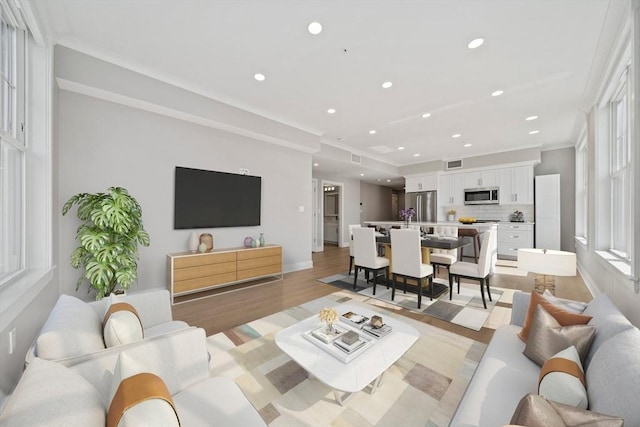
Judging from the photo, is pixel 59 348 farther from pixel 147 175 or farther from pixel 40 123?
pixel 147 175

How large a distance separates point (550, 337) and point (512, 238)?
20.1 ft

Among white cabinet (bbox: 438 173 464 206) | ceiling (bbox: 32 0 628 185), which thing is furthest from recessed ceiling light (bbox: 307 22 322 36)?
white cabinet (bbox: 438 173 464 206)

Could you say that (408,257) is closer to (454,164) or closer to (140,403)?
(140,403)

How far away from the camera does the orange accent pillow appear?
1.34 m

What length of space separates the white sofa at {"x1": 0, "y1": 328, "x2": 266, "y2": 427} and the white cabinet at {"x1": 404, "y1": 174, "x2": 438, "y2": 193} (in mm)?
7694

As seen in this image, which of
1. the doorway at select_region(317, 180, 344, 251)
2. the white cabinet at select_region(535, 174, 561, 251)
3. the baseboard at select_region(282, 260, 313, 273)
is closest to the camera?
the baseboard at select_region(282, 260, 313, 273)

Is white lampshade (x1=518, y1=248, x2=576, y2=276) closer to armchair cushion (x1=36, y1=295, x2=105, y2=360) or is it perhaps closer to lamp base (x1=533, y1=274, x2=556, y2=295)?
lamp base (x1=533, y1=274, x2=556, y2=295)

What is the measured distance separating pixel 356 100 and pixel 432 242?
2.37 meters

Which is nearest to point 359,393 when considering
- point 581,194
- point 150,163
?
point 150,163

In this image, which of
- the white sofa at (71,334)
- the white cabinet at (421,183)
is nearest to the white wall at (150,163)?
the white sofa at (71,334)

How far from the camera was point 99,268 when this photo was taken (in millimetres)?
2453

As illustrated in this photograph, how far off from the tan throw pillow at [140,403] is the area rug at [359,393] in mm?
968

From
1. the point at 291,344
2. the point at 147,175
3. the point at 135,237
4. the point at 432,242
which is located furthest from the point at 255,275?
the point at 432,242

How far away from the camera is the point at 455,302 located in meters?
3.26
